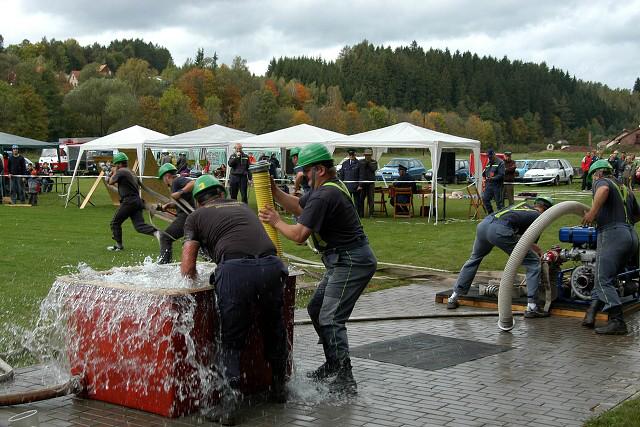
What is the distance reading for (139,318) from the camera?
584cm

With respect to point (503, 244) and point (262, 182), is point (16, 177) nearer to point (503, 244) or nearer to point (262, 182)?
point (503, 244)

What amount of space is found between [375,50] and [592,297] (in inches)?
7497

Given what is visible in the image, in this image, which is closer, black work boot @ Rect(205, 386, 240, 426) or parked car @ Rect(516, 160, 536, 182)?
black work boot @ Rect(205, 386, 240, 426)

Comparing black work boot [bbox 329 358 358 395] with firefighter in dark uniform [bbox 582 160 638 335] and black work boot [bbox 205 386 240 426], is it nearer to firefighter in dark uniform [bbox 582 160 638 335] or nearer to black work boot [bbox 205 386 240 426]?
Answer: black work boot [bbox 205 386 240 426]

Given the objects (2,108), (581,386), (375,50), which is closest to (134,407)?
(581,386)

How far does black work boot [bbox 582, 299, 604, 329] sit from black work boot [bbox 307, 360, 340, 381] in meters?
3.77

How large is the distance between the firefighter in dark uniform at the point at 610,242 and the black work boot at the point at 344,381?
3558mm

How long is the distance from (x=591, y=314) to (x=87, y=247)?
10.3 m

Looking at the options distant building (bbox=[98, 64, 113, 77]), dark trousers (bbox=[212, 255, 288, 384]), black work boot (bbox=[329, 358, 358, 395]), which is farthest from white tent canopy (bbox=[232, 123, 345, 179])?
distant building (bbox=[98, 64, 113, 77])

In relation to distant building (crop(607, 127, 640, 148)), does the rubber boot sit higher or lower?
lower

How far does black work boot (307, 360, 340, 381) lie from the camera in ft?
21.9

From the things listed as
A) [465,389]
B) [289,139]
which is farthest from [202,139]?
[465,389]

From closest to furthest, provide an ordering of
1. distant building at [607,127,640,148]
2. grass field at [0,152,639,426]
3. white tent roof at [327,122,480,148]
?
1. grass field at [0,152,639,426]
2. white tent roof at [327,122,480,148]
3. distant building at [607,127,640,148]

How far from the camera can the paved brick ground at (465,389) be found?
5.91 m
